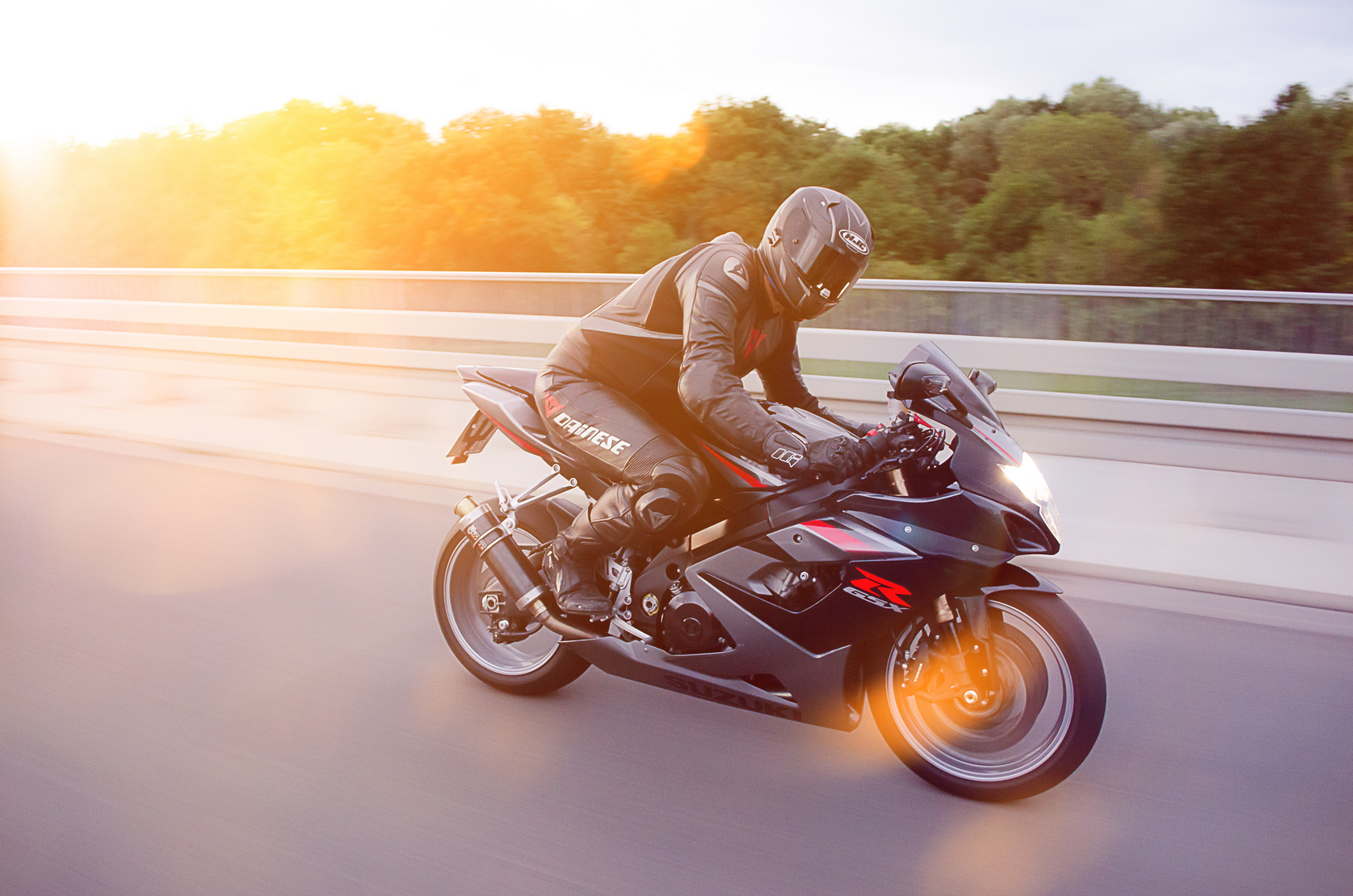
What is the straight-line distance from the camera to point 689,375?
3.35m

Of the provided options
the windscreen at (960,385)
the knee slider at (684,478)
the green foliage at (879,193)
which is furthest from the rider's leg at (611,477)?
the green foliage at (879,193)

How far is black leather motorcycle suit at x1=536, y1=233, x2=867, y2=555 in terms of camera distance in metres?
3.34

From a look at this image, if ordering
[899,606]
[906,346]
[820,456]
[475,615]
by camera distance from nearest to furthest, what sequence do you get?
1. [820,456]
2. [899,606]
3. [475,615]
4. [906,346]

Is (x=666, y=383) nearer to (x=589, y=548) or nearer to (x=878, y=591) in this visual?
(x=589, y=548)

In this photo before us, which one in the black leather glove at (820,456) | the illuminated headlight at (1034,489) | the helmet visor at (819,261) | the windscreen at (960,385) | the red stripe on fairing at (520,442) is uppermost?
the helmet visor at (819,261)

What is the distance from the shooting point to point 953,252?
2594 cm

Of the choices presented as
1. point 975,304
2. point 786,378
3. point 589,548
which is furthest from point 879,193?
point 589,548

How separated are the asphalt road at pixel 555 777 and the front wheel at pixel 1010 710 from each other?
112 mm

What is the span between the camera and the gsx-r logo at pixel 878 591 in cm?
321

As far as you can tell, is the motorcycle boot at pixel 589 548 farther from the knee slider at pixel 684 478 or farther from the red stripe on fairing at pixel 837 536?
the red stripe on fairing at pixel 837 536

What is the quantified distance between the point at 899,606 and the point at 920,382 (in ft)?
2.24

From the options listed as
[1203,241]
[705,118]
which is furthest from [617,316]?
[705,118]

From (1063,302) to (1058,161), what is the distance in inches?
1060

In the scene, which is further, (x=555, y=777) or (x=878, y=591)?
(x=555, y=777)
